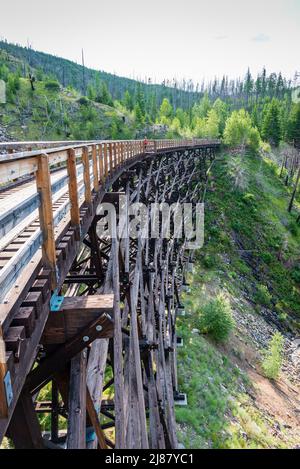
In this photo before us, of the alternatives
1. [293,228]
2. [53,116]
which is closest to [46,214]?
[293,228]

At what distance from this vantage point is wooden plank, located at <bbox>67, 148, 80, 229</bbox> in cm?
321

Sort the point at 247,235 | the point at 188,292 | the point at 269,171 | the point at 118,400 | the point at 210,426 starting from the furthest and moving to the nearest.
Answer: the point at 269,171, the point at 247,235, the point at 188,292, the point at 210,426, the point at 118,400

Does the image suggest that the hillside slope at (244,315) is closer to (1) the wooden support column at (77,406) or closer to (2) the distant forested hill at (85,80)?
(1) the wooden support column at (77,406)

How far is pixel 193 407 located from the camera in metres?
10.4

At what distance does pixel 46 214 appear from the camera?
2369 mm

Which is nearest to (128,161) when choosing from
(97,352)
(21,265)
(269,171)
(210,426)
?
(97,352)

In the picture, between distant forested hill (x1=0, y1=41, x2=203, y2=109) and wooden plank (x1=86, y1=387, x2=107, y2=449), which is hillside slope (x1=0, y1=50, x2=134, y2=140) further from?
distant forested hill (x1=0, y1=41, x2=203, y2=109)

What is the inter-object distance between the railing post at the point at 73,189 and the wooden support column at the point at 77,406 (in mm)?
1314

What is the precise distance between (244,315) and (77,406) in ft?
57.8

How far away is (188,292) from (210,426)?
8.16 m

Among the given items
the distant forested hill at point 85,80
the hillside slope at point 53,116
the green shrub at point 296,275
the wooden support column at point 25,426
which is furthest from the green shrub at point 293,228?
the distant forested hill at point 85,80

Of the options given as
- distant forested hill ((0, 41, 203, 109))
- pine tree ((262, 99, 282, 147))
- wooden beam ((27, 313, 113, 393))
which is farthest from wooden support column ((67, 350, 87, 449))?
distant forested hill ((0, 41, 203, 109))

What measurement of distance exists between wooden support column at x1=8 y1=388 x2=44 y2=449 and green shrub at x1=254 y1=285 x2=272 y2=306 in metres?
20.5
